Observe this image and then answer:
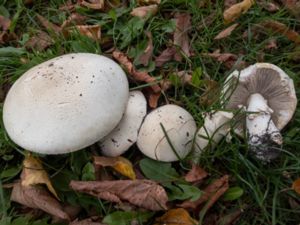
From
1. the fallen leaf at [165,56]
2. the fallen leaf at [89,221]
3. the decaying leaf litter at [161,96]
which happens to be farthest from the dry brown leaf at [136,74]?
the fallen leaf at [89,221]

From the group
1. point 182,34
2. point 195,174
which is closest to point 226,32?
point 182,34

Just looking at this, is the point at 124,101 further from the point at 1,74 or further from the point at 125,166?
the point at 1,74

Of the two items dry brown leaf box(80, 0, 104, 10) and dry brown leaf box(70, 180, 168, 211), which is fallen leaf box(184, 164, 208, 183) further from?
dry brown leaf box(80, 0, 104, 10)

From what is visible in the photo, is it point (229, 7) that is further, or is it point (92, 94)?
point (229, 7)

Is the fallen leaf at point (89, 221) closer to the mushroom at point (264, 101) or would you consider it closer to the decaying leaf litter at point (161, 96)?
the decaying leaf litter at point (161, 96)

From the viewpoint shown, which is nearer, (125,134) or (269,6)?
(125,134)

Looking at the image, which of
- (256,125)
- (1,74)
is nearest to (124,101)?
(256,125)

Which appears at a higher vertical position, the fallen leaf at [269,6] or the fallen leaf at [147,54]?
the fallen leaf at [269,6]

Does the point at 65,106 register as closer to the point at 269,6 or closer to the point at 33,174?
the point at 33,174
